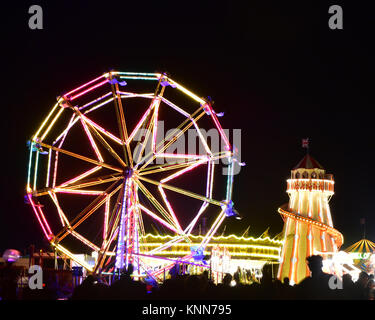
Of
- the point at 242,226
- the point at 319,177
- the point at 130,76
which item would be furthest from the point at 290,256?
the point at 242,226

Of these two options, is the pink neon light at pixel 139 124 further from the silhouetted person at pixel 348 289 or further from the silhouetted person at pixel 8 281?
the silhouetted person at pixel 348 289

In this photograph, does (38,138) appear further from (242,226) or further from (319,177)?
(242,226)

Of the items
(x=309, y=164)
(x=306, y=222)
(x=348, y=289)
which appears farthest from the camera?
(x=309, y=164)

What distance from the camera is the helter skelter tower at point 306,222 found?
104ft

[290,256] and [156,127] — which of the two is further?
[290,256]

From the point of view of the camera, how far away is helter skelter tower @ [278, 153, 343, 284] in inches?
1244

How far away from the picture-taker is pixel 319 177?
33.0 meters

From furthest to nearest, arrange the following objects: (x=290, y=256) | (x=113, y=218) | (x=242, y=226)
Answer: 1. (x=242, y=226)
2. (x=290, y=256)
3. (x=113, y=218)

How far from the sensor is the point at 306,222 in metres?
31.7

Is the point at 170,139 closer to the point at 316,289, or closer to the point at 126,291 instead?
the point at 126,291
